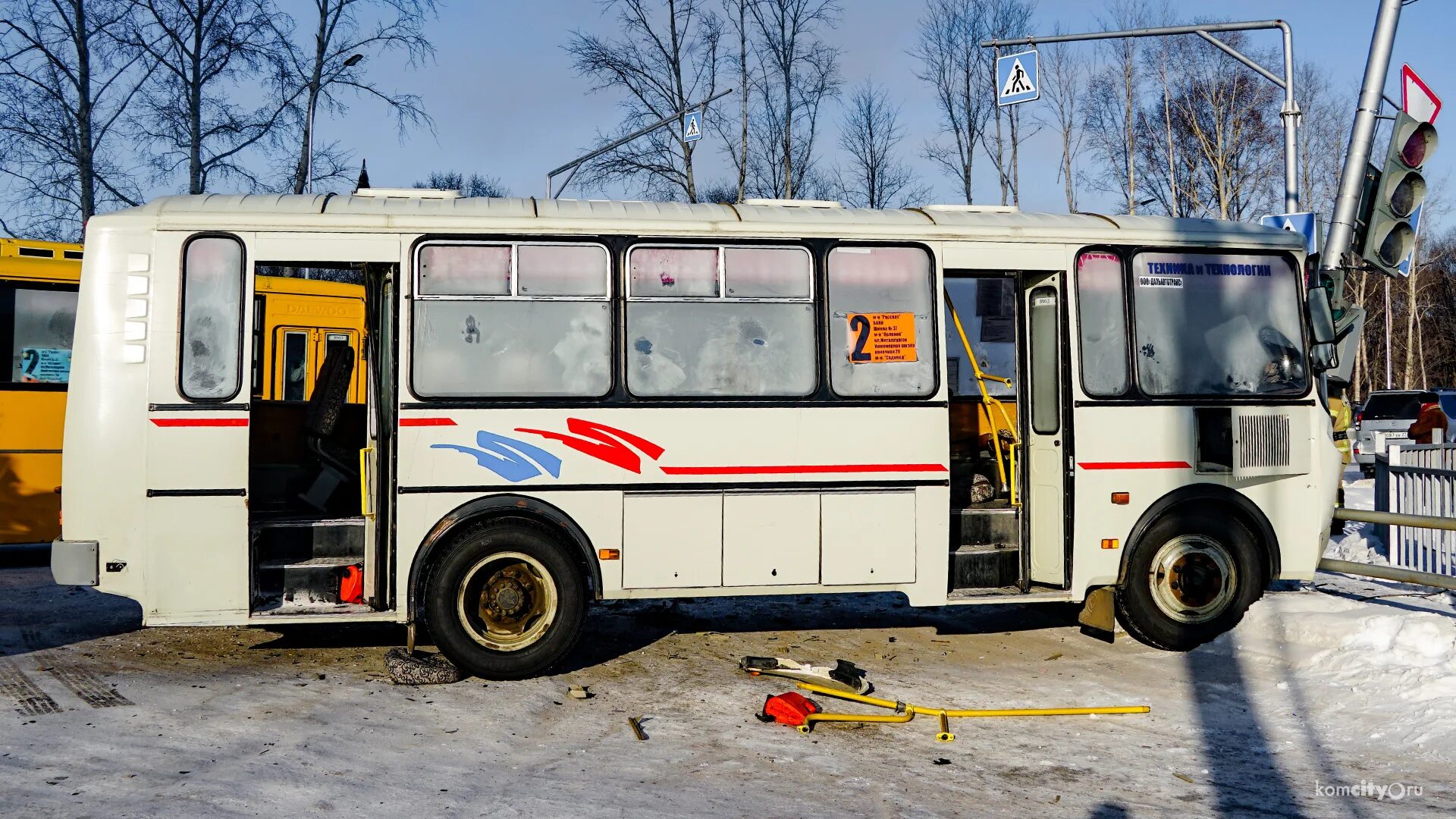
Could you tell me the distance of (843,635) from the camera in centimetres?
966

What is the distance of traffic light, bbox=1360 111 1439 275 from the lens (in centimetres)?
852

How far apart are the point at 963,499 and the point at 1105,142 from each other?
3801cm

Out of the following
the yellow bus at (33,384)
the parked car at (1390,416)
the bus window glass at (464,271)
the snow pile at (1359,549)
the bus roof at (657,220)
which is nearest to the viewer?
the bus roof at (657,220)

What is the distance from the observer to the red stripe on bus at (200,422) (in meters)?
7.61

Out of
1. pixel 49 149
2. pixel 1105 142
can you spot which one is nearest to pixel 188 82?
pixel 49 149

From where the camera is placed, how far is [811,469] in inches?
327

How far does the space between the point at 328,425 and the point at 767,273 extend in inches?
144

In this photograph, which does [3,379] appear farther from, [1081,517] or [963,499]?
[1081,517]

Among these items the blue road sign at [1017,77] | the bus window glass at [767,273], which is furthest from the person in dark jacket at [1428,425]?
the bus window glass at [767,273]

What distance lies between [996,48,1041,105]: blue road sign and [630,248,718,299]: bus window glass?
10821 mm

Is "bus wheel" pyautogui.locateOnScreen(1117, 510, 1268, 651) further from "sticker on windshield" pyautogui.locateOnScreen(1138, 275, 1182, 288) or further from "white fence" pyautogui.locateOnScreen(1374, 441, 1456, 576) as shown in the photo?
"white fence" pyautogui.locateOnScreen(1374, 441, 1456, 576)

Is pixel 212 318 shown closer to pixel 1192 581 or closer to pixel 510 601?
pixel 510 601

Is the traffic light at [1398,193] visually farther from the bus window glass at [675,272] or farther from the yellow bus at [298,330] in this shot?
the yellow bus at [298,330]

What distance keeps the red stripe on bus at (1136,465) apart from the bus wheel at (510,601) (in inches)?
152
